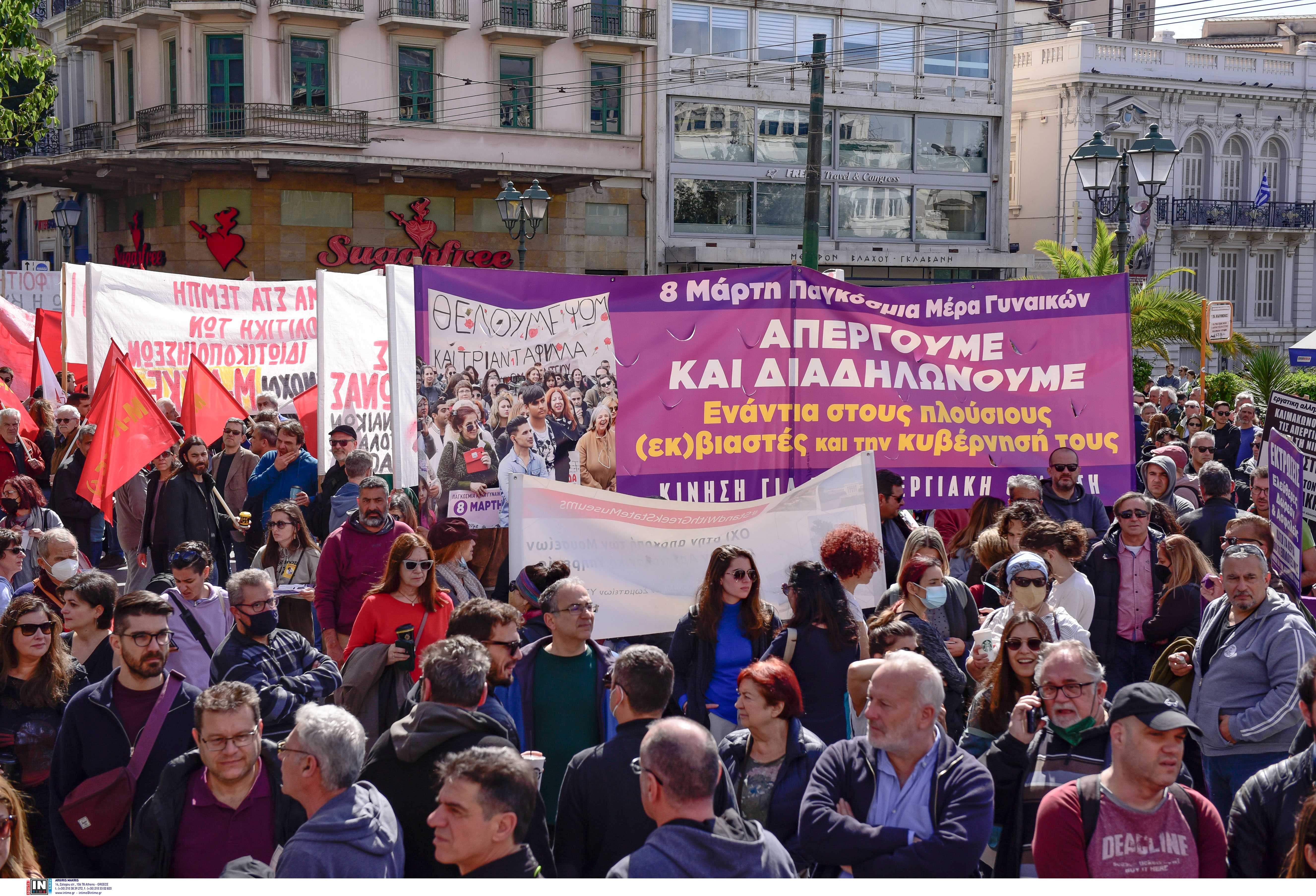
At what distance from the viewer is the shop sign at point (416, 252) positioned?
29703 mm

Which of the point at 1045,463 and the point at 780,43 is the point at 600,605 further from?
the point at 780,43

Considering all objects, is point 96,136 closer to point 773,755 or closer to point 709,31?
point 709,31

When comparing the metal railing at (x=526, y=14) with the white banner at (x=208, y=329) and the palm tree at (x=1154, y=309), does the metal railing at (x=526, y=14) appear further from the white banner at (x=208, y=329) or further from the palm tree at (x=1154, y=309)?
the white banner at (x=208, y=329)

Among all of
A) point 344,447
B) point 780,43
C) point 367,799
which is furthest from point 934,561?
point 780,43

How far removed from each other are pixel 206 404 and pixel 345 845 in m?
8.12

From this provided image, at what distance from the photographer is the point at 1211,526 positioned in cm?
752

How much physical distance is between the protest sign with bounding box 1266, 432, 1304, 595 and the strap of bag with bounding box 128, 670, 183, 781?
188 inches

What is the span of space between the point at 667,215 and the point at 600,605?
2724 cm

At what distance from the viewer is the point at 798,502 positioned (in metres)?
6.68

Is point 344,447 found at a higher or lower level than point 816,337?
lower

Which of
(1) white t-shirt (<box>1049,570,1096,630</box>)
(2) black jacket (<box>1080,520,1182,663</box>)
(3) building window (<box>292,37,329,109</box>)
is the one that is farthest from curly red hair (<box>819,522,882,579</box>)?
(3) building window (<box>292,37,329,109</box>)

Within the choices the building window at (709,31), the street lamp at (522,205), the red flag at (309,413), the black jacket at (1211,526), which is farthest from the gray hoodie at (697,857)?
the building window at (709,31)

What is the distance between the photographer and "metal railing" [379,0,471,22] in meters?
29.6

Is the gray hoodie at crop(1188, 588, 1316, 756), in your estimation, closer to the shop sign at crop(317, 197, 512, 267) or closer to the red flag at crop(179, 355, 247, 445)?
the red flag at crop(179, 355, 247, 445)
